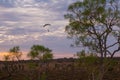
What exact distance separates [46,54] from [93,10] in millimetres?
33210

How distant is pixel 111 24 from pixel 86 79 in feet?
101

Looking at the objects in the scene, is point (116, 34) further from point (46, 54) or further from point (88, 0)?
point (46, 54)

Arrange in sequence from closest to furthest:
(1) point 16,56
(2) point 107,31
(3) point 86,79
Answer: (2) point 107,31 < (3) point 86,79 < (1) point 16,56

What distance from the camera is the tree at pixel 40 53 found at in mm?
78250

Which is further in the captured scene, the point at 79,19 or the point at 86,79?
the point at 86,79

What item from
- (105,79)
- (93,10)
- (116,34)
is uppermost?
(93,10)

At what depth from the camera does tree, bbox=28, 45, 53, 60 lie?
78250 mm

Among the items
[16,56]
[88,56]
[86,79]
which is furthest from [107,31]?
[16,56]

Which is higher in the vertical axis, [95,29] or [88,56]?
[95,29]

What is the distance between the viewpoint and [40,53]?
79.4 metres

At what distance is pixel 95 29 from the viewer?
45750mm

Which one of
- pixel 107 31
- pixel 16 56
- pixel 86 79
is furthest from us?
pixel 16 56

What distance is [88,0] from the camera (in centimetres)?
4594

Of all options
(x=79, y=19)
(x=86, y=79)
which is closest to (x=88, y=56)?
(x=79, y=19)
